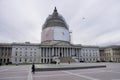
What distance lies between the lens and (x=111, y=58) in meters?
114

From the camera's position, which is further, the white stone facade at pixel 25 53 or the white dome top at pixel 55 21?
the white dome top at pixel 55 21

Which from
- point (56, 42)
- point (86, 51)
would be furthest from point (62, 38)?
point (86, 51)

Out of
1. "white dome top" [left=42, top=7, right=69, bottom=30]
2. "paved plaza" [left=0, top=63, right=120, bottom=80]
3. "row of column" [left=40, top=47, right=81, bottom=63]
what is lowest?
"paved plaza" [left=0, top=63, right=120, bottom=80]

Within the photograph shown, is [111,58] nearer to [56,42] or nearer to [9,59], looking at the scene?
[56,42]

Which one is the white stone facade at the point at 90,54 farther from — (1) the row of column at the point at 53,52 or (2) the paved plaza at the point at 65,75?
(2) the paved plaza at the point at 65,75

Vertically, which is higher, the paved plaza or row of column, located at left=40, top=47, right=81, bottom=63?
row of column, located at left=40, top=47, right=81, bottom=63

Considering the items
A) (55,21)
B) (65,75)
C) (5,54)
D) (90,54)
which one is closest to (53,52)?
(55,21)

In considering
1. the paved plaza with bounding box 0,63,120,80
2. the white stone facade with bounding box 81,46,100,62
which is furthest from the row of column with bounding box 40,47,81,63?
the paved plaza with bounding box 0,63,120,80

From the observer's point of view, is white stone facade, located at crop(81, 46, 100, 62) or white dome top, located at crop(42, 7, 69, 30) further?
white stone facade, located at crop(81, 46, 100, 62)

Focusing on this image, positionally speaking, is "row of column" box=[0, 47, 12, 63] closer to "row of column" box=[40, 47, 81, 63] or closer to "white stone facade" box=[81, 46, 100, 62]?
"row of column" box=[40, 47, 81, 63]

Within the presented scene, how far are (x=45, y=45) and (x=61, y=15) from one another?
2944 centimetres

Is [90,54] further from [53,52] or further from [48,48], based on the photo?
[48,48]

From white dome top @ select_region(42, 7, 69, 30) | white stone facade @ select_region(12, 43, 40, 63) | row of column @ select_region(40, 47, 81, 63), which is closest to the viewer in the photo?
white stone facade @ select_region(12, 43, 40, 63)

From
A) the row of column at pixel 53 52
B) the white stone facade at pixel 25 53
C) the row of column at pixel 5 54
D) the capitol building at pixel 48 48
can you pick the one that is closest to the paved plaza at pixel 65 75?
the capitol building at pixel 48 48
